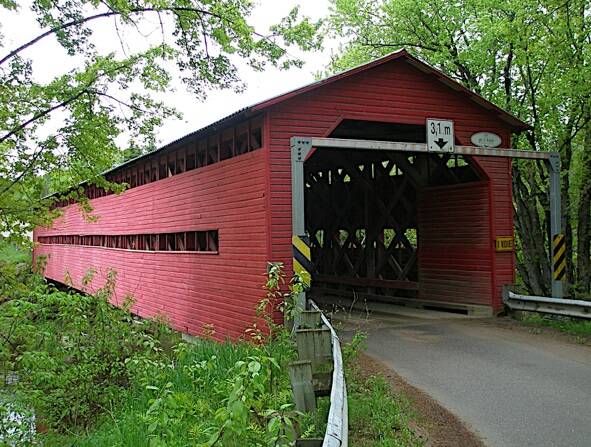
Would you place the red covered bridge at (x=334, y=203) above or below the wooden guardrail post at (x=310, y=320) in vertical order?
above

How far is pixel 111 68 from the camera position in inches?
405

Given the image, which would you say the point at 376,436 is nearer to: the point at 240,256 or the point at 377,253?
the point at 240,256

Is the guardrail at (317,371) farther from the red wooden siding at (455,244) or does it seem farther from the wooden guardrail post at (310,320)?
the red wooden siding at (455,244)

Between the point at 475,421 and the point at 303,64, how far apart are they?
8532mm

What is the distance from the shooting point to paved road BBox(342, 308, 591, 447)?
15.6 feet

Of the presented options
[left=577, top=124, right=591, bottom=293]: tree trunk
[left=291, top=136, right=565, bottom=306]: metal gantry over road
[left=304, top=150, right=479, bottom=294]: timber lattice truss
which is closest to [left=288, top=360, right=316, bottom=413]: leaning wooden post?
[left=291, top=136, right=565, bottom=306]: metal gantry over road

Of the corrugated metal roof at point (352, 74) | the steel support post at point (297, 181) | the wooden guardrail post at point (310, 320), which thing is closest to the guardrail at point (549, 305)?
the corrugated metal roof at point (352, 74)

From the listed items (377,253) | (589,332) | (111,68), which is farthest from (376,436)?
(377,253)

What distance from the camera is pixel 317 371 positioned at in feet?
14.8

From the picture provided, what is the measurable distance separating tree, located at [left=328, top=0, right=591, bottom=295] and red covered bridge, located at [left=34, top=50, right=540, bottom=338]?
10.2 feet

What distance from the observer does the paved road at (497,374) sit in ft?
15.6

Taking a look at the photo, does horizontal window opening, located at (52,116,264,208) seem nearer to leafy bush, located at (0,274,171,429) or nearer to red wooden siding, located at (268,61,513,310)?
red wooden siding, located at (268,61,513,310)

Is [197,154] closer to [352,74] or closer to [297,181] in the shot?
[352,74]

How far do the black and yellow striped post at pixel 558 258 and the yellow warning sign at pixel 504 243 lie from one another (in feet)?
2.76
